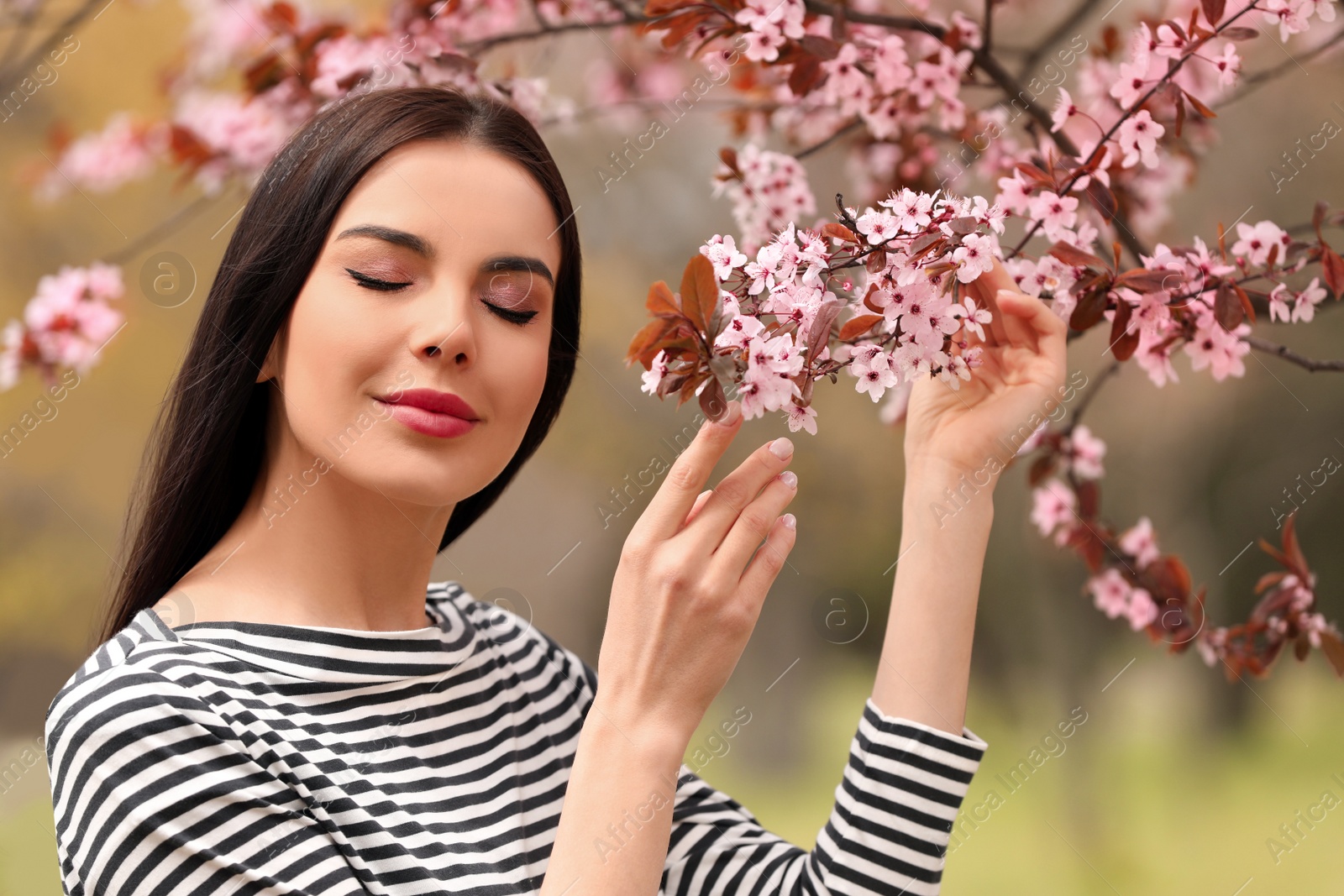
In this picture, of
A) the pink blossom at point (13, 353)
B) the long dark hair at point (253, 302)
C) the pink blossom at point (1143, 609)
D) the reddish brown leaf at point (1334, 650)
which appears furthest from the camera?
the pink blossom at point (13, 353)

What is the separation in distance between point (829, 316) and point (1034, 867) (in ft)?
7.77

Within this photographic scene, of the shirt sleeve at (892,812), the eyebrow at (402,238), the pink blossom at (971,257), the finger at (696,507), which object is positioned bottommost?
the shirt sleeve at (892,812)

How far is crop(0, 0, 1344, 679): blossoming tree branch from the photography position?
0.74 m

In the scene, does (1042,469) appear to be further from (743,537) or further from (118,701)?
(118,701)

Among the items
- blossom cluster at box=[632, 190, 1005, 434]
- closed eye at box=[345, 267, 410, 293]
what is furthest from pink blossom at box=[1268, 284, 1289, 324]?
closed eye at box=[345, 267, 410, 293]

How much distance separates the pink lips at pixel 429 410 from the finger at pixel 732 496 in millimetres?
246

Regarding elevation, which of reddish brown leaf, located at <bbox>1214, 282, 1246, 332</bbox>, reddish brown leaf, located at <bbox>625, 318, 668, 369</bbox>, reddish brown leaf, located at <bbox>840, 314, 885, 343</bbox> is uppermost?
reddish brown leaf, located at <bbox>1214, 282, 1246, 332</bbox>

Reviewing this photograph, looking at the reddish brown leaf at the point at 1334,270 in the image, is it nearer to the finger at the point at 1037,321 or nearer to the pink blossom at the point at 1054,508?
the finger at the point at 1037,321

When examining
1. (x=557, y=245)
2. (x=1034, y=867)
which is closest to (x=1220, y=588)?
(x=1034, y=867)

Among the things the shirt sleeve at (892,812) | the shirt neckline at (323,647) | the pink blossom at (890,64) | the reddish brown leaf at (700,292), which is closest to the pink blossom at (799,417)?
the reddish brown leaf at (700,292)

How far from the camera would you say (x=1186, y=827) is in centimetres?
259

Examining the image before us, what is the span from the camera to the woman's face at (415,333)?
869 millimetres

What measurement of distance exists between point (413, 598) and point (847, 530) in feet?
6.53

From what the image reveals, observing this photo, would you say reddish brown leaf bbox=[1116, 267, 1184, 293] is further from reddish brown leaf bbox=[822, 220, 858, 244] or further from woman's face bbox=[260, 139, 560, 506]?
woman's face bbox=[260, 139, 560, 506]
